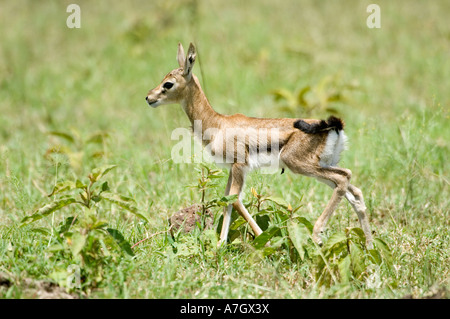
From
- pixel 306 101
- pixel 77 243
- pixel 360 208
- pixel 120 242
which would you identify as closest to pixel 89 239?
pixel 77 243

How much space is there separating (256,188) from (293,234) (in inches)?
33.1

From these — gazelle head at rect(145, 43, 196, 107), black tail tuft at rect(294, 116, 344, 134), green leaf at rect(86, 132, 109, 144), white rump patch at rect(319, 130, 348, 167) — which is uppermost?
gazelle head at rect(145, 43, 196, 107)

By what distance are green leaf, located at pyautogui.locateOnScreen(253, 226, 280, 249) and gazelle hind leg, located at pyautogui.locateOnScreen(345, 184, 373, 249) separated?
0.90 meters

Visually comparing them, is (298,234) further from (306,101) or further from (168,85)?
→ (306,101)

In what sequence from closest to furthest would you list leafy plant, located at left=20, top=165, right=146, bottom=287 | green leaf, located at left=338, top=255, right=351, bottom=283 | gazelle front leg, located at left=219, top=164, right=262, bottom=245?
leafy plant, located at left=20, top=165, right=146, bottom=287 < green leaf, located at left=338, top=255, right=351, bottom=283 < gazelle front leg, located at left=219, top=164, right=262, bottom=245

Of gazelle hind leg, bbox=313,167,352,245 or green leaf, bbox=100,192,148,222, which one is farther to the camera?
gazelle hind leg, bbox=313,167,352,245

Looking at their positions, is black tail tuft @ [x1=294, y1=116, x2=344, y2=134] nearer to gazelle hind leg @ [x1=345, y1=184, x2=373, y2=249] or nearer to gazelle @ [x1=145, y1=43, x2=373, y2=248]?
gazelle @ [x1=145, y1=43, x2=373, y2=248]

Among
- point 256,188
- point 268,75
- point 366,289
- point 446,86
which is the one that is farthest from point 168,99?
point 446,86

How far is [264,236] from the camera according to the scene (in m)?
4.21

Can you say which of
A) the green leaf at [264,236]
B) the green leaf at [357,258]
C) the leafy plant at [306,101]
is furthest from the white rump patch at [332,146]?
the leafy plant at [306,101]

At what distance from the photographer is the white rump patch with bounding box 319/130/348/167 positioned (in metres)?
4.72

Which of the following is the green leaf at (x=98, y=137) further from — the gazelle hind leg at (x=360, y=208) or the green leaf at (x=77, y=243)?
the gazelle hind leg at (x=360, y=208)

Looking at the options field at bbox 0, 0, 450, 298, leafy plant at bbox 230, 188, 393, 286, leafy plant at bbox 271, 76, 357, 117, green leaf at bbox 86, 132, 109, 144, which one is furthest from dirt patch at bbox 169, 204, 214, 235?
leafy plant at bbox 271, 76, 357, 117

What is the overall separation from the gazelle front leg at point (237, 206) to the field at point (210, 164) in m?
0.11
